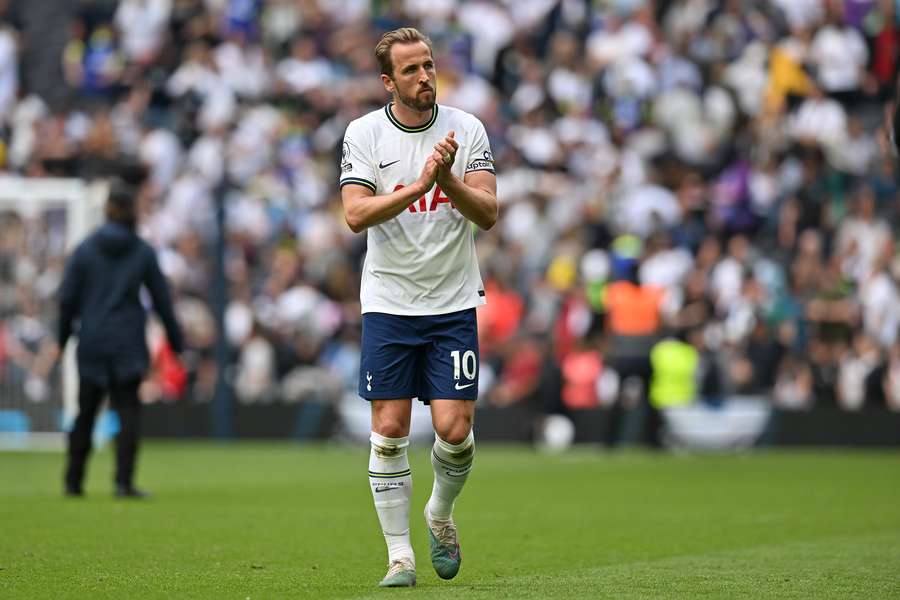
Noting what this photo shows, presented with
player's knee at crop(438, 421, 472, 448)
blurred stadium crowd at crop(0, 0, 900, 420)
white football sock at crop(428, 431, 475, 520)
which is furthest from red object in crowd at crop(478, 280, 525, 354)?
player's knee at crop(438, 421, 472, 448)

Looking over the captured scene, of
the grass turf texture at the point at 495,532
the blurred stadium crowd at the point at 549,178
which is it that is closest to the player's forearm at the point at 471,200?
the grass turf texture at the point at 495,532

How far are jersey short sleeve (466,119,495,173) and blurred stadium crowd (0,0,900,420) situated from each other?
1152 centimetres

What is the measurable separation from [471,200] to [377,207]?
41 cm

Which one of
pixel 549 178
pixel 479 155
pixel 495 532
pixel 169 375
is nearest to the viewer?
pixel 479 155

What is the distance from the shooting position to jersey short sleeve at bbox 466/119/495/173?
748 cm

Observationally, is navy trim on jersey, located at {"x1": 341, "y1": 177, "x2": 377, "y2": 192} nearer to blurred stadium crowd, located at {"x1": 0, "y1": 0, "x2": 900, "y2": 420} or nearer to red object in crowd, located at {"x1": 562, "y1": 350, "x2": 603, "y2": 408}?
blurred stadium crowd, located at {"x1": 0, "y1": 0, "x2": 900, "y2": 420}

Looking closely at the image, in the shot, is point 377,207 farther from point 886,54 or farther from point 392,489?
point 886,54

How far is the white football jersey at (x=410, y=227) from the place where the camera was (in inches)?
292

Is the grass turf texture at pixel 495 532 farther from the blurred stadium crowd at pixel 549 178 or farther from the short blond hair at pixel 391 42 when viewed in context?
the blurred stadium crowd at pixel 549 178

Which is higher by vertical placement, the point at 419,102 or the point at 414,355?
the point at 419,102

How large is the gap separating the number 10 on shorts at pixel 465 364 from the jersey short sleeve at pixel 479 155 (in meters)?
0.81

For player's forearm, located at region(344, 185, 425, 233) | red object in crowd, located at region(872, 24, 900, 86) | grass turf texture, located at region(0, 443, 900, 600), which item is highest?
red object in crowd, located at region(872, 24, 900, 86)

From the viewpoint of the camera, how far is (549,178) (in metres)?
23.0

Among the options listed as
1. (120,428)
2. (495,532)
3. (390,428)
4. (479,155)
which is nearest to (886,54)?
(120,428)
